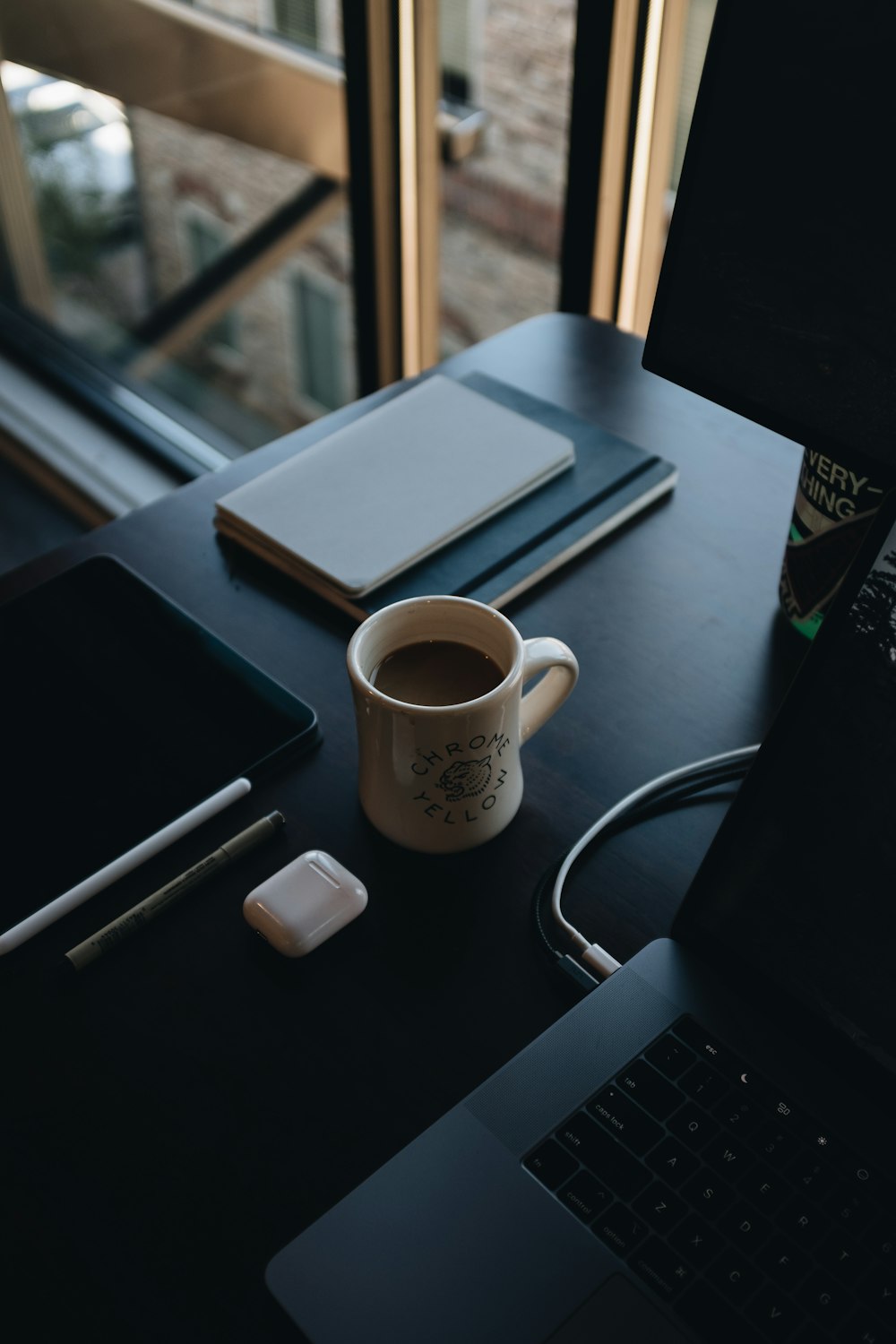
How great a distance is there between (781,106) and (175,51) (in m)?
1.79

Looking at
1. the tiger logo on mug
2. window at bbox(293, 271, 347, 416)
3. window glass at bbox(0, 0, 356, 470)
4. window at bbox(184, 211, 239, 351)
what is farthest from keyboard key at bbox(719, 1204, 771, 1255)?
window at bbox(184, 211, 239, 351)

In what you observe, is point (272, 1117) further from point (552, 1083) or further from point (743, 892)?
point (743, 892)

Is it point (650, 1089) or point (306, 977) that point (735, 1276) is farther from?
point (306, 977)

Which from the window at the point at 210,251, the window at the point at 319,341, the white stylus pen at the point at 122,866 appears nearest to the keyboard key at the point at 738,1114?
the white stylus pen at the point at 122,866

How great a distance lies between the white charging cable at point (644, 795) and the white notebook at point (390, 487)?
0.24 m

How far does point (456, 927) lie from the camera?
0.62 metres

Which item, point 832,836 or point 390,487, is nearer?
point 832,836

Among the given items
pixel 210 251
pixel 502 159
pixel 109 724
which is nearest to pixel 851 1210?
pixel 109 724

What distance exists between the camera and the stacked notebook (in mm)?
809

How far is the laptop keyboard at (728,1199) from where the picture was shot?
1.53ft

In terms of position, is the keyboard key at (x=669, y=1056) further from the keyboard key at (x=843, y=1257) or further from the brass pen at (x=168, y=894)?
the brass pen at (x=168, y=894)

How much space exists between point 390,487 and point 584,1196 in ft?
1.75

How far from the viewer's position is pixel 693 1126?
52 centimetres

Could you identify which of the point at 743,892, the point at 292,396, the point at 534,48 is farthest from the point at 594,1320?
the point at 292,396
